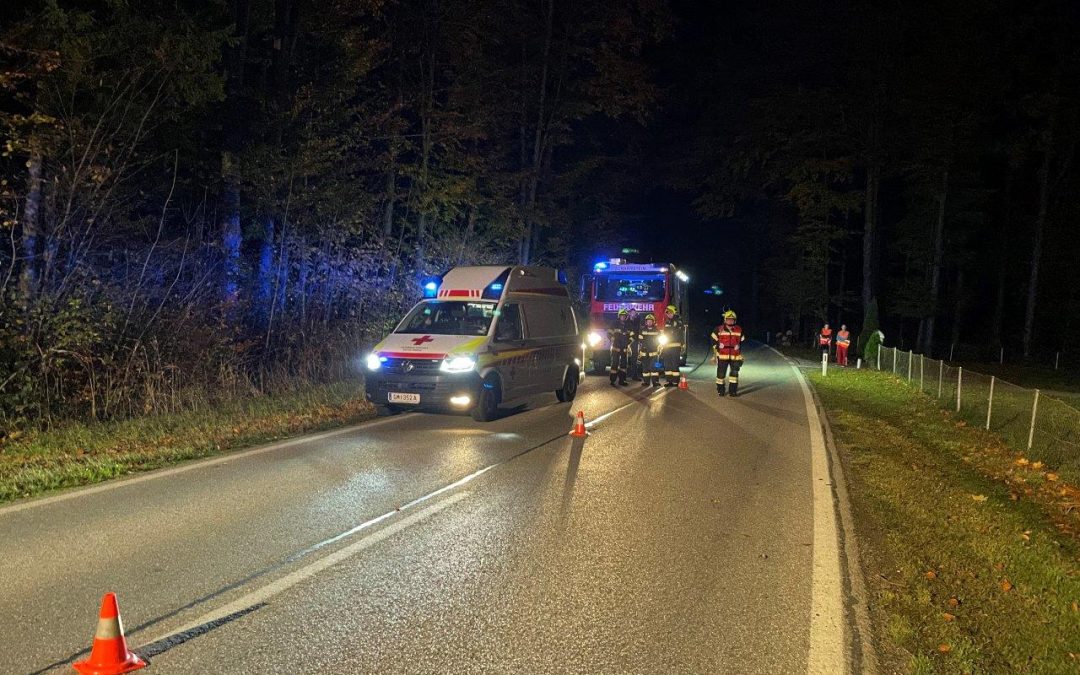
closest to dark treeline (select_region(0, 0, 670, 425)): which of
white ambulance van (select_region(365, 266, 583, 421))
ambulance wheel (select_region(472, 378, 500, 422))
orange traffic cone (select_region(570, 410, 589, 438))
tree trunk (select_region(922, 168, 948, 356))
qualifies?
white ambulance van (select_region(365, 266, 583, 421))

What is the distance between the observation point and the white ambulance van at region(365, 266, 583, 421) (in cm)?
1126

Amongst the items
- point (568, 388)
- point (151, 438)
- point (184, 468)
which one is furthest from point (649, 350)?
point (184, 468)

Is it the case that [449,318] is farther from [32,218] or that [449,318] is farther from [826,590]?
[826,590]

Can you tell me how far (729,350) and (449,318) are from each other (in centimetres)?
641

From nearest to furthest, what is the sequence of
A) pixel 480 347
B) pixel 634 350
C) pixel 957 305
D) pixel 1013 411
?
pixel 480 347 → pixel 1013 411 → pixel 634 350 → pixel 957 305

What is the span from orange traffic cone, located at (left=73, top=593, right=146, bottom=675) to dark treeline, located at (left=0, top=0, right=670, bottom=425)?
7817mm

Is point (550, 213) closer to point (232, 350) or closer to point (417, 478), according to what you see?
point (232, 350)

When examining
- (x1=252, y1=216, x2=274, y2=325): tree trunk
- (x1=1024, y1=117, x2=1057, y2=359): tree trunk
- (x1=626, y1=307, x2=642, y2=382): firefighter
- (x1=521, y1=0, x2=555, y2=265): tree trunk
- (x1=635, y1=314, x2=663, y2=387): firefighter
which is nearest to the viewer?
(x1=252, y1=216, x2=274, y2=325): tree trunk

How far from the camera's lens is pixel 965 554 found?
5.92m

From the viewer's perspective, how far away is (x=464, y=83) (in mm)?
25953

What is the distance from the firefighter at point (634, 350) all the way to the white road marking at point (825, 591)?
9619 millimetres

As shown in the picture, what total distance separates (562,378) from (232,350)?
19.1 feet

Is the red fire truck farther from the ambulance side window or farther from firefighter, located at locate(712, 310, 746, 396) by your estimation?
the ambulance side window

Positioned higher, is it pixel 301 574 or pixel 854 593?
pixel 854 593
